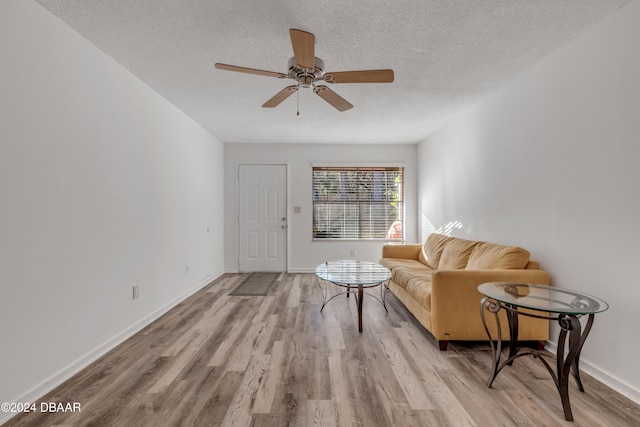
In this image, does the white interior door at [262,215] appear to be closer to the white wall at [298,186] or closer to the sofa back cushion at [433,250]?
the white wall at [298,186]

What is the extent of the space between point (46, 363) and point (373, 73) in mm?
2839

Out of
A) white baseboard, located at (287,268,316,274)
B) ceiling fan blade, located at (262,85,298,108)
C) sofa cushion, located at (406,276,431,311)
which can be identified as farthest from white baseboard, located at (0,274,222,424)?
sofa cushion, located at (406,276,431,311)

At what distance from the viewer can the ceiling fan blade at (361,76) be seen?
1980 millimetres

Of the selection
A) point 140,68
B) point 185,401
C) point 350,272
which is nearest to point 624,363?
point 350,272

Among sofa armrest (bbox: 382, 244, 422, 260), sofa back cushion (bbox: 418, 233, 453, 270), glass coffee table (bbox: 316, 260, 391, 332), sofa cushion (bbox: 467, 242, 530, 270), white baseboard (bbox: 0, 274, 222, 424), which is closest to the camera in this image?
white baseboard (bbox: 0, 274, 222, 424)

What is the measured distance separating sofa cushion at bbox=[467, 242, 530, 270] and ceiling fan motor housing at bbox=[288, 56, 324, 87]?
2117 millimetres

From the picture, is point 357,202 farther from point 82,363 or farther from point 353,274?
point 82,363

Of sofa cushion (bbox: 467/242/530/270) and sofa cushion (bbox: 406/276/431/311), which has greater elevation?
sofa cushion (bbox: 467/242/530/270)

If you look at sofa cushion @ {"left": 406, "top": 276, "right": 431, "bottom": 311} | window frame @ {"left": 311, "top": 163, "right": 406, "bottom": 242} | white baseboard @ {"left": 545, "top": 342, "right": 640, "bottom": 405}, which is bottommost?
white baseboard @ {"left": 545, "top": 342, "right": 640, "bottom": 405}

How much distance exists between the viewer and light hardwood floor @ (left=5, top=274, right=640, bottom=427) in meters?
1.59

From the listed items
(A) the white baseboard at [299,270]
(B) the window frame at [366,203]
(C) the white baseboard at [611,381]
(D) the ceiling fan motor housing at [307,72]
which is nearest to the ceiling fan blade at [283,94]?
(D) the ceiling fan motor housing at [307,72]

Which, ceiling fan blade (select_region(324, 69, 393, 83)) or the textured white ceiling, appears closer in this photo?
the textured white ceiling

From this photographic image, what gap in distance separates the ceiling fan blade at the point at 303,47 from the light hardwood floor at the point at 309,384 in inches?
82.6

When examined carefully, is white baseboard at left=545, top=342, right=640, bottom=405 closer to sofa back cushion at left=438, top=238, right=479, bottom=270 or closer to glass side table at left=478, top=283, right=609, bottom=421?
glass side table at left=478, top=283, right=609, bottom=421
